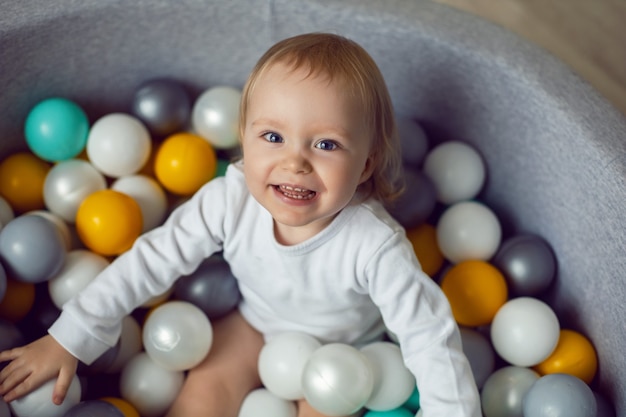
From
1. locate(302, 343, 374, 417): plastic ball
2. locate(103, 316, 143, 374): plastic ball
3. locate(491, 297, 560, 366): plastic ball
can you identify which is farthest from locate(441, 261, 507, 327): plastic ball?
locate(103, 316, 143, 374): plastic ball

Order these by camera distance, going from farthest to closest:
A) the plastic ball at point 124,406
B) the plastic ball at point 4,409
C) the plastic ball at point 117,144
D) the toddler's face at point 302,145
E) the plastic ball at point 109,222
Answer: the plastic ball at point 117,144, the plastic ball at point 109,222, the plastic ball at point 124,406, the plastic ball at point 4,409, the toddler's face at point 302,145

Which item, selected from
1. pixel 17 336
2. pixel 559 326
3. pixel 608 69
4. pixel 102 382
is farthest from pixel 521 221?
pixel 17 336

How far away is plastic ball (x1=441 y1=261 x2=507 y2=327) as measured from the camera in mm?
1339

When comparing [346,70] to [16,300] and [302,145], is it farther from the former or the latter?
[16,300]

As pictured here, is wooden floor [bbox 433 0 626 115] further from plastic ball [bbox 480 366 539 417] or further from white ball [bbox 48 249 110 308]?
white ball [bbox 48 249 110 308]

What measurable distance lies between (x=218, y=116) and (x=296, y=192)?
492mm

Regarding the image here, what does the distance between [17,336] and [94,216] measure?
240 millimetres

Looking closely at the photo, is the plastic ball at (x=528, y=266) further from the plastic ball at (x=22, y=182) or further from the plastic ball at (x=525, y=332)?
the plastic ball at (x=22, y=182)

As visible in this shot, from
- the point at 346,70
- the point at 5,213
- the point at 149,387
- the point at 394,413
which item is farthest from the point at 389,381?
the point at 5,213

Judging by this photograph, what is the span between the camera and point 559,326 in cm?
134

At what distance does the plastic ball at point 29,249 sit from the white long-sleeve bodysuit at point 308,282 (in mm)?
106

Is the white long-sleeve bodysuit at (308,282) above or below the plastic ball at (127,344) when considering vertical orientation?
above

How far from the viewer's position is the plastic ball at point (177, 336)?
124 cm

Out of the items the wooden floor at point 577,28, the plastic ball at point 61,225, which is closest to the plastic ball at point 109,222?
the plastic ball at point 61,225
